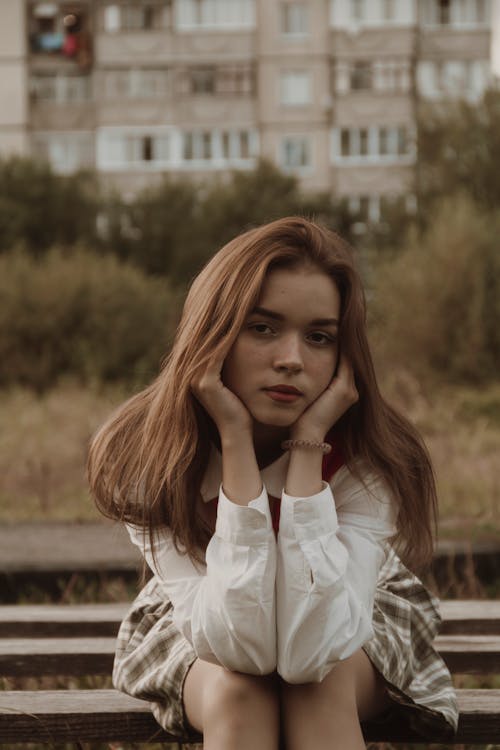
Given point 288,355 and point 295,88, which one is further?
point 295,88

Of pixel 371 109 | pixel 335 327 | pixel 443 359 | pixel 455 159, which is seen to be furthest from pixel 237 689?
pixel 371 109

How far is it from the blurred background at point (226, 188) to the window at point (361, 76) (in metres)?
0.07

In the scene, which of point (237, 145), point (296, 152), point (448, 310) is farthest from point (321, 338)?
point (296, 152)

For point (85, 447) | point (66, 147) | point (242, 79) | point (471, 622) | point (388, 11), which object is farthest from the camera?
point (66, 147)

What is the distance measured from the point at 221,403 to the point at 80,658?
0.84 m

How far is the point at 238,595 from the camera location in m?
2.09

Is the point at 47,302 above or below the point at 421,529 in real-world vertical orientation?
below

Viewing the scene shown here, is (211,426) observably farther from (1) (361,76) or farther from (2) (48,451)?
(1) (361,76)

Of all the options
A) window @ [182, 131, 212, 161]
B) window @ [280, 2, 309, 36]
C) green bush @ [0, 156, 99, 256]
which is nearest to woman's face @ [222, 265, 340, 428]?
green bush @ [0, 156, 99, 256]

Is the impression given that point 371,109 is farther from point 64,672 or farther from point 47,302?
point 64,672

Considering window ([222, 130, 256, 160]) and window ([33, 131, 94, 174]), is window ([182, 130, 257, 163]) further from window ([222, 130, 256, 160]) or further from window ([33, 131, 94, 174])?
window ([33, 131, 94, 174])

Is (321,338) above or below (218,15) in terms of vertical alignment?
above

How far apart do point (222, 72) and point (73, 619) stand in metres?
37.2

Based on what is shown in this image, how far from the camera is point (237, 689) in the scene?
2.14m
